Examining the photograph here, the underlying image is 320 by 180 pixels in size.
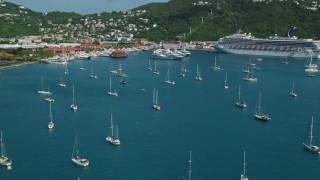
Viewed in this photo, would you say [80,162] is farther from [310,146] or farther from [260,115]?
[260,115]

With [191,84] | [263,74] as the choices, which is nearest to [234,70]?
[263,74]

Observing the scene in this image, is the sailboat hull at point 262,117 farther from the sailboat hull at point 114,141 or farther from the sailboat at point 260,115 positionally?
the sailboat hull at point 114,141

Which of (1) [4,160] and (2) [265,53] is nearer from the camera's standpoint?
(1) [4,160]

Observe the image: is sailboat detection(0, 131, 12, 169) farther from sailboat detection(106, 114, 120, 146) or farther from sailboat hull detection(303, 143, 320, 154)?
sailboat hull detection(303, 143, 320, 154)

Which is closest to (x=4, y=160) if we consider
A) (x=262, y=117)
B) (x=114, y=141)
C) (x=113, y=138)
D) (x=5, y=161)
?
(x=5, y=161)

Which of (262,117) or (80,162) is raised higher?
(262,117)

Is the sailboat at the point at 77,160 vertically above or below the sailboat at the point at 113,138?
below

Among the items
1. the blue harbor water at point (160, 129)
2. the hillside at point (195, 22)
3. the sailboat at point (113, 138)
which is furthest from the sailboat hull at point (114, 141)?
the hillside at point (195, 22)

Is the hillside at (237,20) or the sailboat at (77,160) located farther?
the hillside at (237,20)
